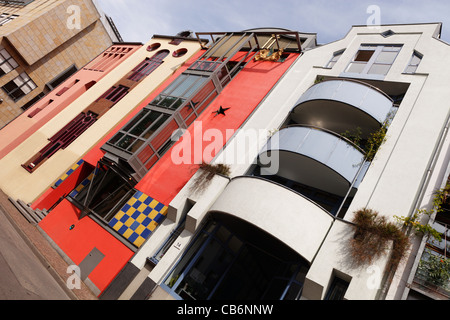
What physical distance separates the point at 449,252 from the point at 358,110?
228 inches

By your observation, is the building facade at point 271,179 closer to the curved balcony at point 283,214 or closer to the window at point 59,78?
the curved balcony at point 283,214

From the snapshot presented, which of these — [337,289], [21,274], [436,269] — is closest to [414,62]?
[436,269]

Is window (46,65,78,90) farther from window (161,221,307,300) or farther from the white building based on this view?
window (161,221,307,300)

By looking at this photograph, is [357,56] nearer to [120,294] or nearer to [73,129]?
[120,294]

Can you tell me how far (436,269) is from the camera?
6090mm

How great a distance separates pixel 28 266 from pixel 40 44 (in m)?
28.1

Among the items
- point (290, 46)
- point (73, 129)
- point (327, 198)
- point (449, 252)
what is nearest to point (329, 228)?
point (327, 198)

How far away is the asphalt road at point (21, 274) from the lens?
7414 millimetres

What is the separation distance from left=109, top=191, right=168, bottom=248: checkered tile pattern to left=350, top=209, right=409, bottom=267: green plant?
8.14 metres

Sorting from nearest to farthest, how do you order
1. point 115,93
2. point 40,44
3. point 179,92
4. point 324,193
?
point 324,193 → point 179,92 → point 115,93 → point 40,44

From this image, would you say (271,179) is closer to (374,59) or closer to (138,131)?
(138,131)

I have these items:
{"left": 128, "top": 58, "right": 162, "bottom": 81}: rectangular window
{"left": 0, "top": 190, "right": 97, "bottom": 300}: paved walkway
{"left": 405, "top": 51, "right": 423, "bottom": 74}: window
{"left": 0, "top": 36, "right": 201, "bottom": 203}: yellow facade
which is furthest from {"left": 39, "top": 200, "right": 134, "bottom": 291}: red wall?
{"left": 405, "top": 51, "right": 423, "bottom": 74}: window

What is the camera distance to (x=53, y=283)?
9320 millimetres

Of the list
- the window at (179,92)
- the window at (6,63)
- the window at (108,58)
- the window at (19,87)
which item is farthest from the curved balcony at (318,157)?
the window at (6,63)
